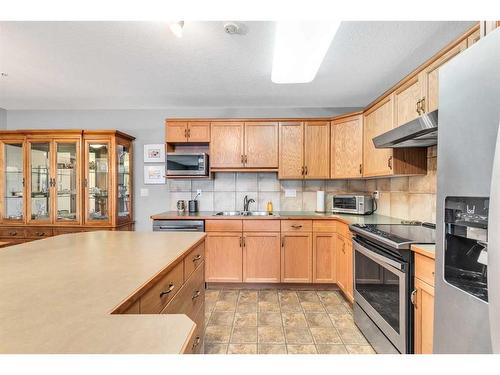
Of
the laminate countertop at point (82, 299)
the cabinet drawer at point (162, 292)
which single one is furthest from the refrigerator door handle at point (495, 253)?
the cabinet drawer at point (162, 292)

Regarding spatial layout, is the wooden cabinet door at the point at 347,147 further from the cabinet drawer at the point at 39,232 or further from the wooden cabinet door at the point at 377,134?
the cabinet drawer at the point at 39,232

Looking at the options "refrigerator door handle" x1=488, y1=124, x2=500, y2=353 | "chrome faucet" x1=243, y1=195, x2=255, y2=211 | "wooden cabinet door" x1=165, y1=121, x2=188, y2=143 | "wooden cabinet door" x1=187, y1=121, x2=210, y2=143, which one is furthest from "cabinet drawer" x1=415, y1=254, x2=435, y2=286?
"wooden cabinet door" x1=165, y1=121, x2=188, y2=143

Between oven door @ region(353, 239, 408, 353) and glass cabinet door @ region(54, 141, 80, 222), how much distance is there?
341 cm

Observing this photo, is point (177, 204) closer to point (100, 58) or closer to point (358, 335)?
point (100, 58)

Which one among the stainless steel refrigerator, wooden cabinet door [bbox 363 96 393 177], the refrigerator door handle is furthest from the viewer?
wooden cabinet door [bbox 363 96 393 177]

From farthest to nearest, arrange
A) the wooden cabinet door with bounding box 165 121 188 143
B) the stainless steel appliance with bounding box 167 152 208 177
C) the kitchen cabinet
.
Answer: the wooden cabinet door with bounding box 165 121 188 143
the stainless steel appliance with bounding box 167 152 208 177
the kitchen cabinet

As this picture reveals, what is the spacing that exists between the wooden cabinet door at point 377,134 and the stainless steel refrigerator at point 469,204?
140 centimetres

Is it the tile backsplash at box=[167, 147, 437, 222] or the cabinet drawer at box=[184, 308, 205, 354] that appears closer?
the cabinet drawer at box=[184, 308, 205, 354]

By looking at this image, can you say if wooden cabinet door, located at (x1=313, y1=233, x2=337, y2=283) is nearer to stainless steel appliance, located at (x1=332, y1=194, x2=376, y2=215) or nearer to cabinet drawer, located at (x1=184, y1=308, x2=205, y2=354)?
stainless steel appliance, located at (x1=332, y1=194, x2=376, y2=215)

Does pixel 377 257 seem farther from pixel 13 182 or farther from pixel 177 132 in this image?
pixel 13 182

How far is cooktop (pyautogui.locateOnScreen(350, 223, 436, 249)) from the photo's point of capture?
4.82ft

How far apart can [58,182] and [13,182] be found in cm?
66

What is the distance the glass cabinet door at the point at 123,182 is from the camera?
3297 mm
